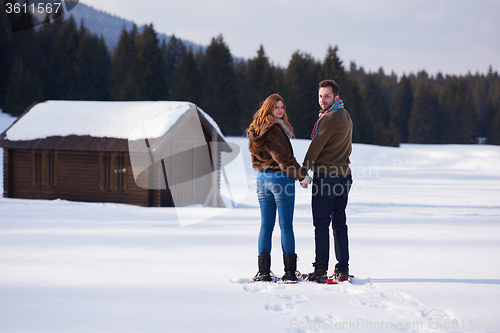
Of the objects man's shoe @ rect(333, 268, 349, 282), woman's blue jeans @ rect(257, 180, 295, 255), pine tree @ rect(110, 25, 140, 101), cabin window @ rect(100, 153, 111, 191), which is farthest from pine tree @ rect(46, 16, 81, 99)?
man's shoe @ rect(333, 268, 349, 282)

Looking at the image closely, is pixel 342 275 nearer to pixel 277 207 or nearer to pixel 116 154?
pixel 277 207

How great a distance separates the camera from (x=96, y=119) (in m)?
15.5

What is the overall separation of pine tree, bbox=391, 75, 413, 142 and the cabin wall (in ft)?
205

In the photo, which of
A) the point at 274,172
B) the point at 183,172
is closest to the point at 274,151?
the point at 274,172

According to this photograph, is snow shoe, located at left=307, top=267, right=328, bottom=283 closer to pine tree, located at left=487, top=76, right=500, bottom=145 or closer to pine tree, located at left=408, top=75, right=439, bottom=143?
pine tree, located at left=408, top=75, right=439, bottom=143

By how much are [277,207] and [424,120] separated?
6798cm

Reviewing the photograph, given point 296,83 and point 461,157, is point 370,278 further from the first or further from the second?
point 296,83

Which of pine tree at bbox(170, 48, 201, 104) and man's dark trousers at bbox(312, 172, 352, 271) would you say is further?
pine tree at bbox(170, 48, 201, 104)

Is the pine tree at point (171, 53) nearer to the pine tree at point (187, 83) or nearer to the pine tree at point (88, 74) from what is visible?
the pine tree at point (88, 74)

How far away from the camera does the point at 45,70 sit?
50438mm

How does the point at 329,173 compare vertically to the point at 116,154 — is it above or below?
below

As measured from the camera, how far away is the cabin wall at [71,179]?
14836 mm

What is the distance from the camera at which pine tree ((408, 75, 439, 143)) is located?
6756cm

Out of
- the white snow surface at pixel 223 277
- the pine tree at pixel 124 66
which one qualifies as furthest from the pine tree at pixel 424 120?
the white snow surface at pixel 223 277
